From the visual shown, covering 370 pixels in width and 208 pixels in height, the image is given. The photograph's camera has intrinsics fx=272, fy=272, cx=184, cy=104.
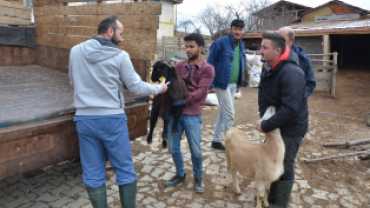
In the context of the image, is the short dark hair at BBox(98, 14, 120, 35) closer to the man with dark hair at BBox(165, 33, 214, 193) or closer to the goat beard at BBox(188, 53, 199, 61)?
the man with dark hair at BBox(165, 33, 214, 193)

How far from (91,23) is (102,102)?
100 inches

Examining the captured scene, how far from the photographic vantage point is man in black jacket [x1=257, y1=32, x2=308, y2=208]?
8.43 ft

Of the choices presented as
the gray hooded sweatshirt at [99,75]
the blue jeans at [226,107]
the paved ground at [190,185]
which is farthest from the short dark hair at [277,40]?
the blue jeans at [226,107]

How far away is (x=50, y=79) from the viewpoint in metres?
4.47

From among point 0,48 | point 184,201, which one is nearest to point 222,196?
point 184,201

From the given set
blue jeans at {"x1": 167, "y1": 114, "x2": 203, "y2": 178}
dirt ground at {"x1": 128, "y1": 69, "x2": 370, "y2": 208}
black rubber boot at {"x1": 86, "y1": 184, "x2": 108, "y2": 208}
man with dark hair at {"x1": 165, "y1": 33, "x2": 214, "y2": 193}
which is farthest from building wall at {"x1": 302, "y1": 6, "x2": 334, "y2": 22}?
black rubber boot at {"x1": 86, "y1": 184, "x2": 108, "y2": 208}

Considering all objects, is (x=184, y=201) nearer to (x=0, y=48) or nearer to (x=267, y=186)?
(x=267, y=186)

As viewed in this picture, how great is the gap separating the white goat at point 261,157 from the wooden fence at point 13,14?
5.44 metres

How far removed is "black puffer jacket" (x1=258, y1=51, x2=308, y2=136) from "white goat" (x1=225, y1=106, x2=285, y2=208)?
106 mm

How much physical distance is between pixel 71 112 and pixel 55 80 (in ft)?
6.35

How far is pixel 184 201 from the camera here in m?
3.36

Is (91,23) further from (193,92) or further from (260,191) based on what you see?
(260,191)

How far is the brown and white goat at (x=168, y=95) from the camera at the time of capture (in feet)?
9.75

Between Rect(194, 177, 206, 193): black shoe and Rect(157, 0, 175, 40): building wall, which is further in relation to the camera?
Rect(157, 0, 175, 40): building wall
